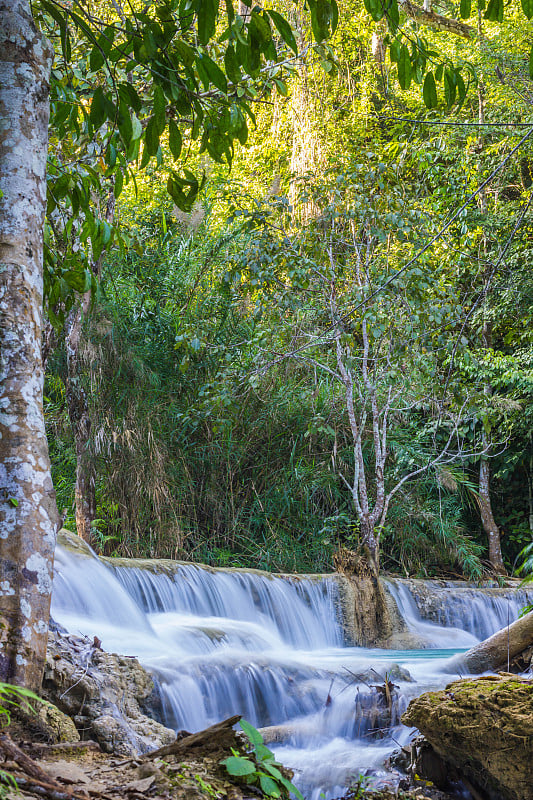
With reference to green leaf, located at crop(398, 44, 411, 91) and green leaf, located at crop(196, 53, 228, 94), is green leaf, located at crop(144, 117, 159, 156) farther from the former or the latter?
green leaf, located at crop(398, 44, 411, 91)

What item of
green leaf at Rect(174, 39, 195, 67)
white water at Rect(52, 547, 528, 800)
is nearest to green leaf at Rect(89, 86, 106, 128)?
green leaf at Rect(174, 39, 195, 67)

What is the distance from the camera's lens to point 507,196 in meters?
11.2

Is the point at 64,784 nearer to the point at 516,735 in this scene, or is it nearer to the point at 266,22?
the point at 516,735

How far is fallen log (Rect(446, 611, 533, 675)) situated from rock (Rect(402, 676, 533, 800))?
130 cm

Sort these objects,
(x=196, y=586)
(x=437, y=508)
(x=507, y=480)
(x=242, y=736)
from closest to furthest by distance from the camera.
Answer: (x=242, y=736), (x=196, y=586), (x=437, y=508), (x=507, y=480)

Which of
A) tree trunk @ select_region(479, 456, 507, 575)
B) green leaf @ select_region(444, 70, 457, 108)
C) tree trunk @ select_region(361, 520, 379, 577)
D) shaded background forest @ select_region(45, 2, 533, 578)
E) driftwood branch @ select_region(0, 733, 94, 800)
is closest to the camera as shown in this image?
driftwood branch @ select_region(0, 733, 94, 800)

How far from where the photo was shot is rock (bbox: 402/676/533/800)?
2680 mm

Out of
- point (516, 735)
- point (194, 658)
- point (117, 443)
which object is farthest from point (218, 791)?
point (117, 443)

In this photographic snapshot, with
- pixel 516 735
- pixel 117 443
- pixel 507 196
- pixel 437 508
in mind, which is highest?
pixel 507 196

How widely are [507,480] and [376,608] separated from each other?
15.3 feet

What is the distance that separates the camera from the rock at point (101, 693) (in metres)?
2.47

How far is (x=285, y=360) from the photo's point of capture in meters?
7.41

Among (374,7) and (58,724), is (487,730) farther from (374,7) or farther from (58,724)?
(374,7)

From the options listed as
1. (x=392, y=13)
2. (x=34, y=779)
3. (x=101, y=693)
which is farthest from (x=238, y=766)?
(x=392, y=13)
